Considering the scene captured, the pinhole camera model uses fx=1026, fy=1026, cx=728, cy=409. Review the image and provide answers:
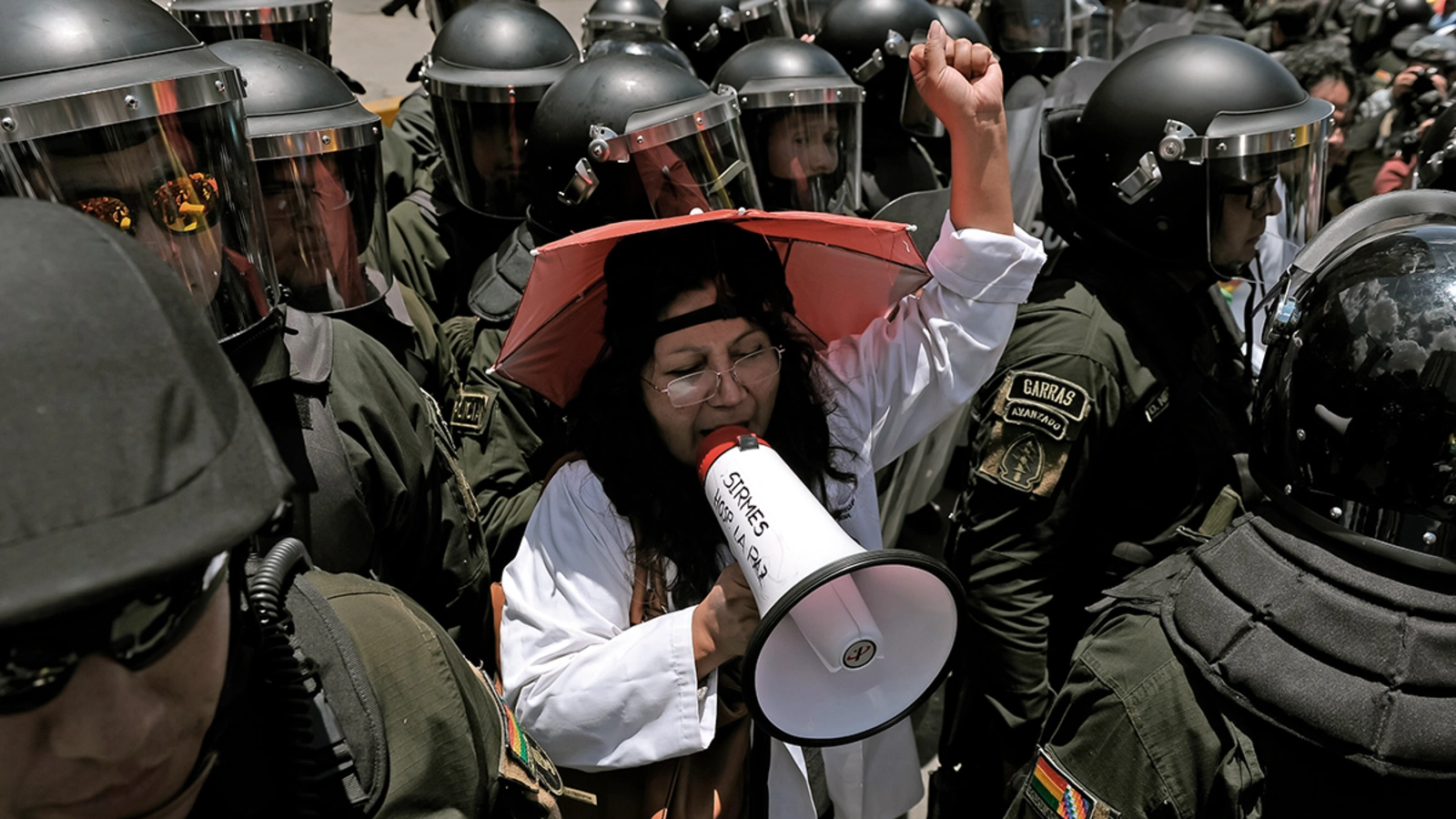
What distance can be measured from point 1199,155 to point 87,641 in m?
2.64

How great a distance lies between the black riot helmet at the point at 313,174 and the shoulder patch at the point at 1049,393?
66.4 inches

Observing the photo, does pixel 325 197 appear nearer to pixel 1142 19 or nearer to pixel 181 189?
pixel 181 189

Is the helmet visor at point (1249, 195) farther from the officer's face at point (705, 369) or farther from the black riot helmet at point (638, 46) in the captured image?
the black riot helmet at point (638, 46)

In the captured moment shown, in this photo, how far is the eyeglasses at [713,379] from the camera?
71.1 inches

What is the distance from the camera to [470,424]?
2.69 metres

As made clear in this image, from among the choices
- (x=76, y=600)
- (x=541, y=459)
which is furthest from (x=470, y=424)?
(x=76, y=600)

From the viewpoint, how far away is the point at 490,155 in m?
3.74

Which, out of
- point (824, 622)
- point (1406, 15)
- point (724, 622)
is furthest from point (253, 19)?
point (1406, 15)

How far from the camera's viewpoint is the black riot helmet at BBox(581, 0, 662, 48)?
19.7ft

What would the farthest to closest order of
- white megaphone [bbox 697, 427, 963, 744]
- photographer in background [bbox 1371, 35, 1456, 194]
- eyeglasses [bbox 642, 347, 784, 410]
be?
photographer in background [bbox 1371, 35, 1456, 194]
eyeglasses [bbox 642, 347, 784, 410]
white megaphone [bbox 697, 427, 963, 744]

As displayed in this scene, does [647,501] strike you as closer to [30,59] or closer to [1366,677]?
[1366,677]

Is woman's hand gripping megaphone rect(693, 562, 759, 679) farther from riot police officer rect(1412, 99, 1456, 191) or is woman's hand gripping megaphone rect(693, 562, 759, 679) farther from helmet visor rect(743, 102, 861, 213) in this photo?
riot police officer rect(1412, 99, 1456, 191)

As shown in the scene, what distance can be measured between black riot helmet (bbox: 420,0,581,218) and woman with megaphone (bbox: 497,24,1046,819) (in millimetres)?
1870

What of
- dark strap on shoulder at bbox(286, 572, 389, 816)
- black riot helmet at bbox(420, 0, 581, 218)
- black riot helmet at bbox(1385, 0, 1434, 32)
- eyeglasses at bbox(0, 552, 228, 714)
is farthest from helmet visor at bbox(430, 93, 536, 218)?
black riot helmet at bbox(1385, 0, 1434, 32)
